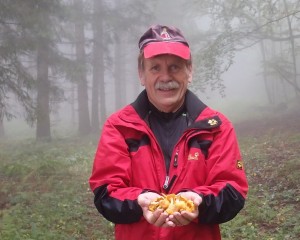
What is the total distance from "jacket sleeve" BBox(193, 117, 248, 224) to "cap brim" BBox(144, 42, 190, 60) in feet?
1.88

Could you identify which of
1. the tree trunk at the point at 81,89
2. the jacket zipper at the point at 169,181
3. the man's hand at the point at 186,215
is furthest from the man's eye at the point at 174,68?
the tree trunk at the point at 81,89

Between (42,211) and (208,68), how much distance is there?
11.5 m

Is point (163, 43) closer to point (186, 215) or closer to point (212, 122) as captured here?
point (212, 122)

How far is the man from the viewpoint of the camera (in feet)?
7.95

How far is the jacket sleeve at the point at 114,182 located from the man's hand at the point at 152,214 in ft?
0.22

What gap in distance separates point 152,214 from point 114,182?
0.38m

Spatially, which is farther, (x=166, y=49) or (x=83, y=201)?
(x=83, y=201)

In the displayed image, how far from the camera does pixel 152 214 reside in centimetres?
227

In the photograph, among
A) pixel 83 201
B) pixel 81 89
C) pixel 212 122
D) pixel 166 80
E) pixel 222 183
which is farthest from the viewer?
pixel 81 89

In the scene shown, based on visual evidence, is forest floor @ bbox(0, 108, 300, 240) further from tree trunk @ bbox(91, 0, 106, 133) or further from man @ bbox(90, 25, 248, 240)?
tree trunk @ bbox(91, 0, 106, 133)

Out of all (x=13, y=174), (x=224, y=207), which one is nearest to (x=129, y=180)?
(x=224, y=207)

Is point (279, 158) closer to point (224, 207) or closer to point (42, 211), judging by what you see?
point (42, 211)

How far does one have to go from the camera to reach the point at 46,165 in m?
10.8

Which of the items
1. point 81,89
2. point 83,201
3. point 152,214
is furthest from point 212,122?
point 81,89
